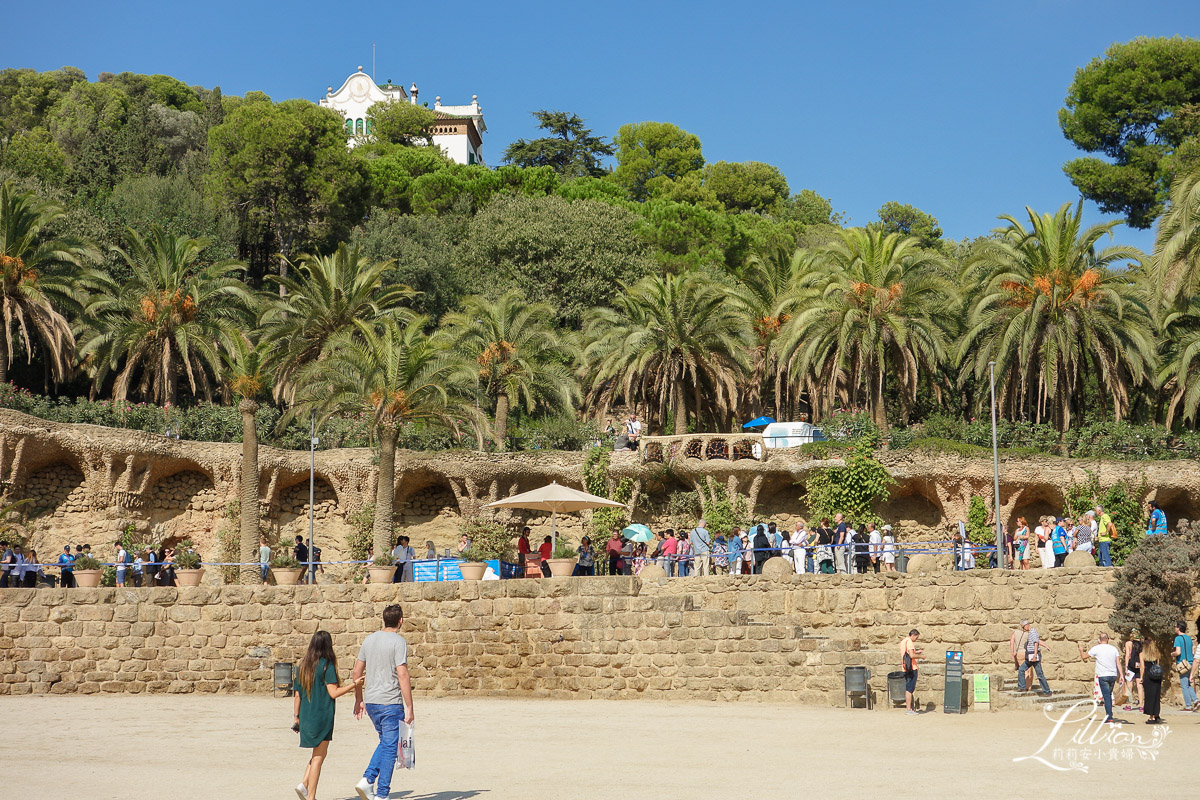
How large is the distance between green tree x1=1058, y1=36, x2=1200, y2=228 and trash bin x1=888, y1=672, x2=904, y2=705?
32153 millimetres

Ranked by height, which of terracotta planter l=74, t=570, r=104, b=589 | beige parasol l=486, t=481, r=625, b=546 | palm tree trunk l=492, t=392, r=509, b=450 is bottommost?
terracotta planter l=74, t=570, r=104, b=589

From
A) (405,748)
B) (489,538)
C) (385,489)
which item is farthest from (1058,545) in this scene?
(405,748)

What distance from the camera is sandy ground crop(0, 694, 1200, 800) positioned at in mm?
11750

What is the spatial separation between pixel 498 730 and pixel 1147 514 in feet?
66.1

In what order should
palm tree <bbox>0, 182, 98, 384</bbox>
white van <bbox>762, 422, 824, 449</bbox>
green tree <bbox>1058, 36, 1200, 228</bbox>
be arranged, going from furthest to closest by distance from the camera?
green tree <bbox>1058, 36, 1200, 228</bbox>
palm tree <bbox>0, 182, 98, 384</bbox>
white van <bbox>762, 422, 824, 449</bbox>

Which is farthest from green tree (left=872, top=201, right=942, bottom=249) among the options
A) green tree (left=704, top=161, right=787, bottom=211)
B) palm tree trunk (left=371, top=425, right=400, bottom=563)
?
palm tree trunk (left=371, top=425, right=400, bottom=563)

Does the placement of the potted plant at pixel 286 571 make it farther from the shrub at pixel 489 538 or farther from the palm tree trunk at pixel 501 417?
the palm tree trunk at pixel 501 417

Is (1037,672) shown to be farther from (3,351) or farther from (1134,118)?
(1134,118)

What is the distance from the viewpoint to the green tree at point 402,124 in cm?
7956

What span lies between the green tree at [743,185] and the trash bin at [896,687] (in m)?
50.6

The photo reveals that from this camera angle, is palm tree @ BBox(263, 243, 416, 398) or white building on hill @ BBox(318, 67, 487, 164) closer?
palm tree @ BBox(263, 243, 416, 398)

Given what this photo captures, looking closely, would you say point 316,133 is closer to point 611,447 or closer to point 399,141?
point 611,447

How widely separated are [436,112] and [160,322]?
61.5m

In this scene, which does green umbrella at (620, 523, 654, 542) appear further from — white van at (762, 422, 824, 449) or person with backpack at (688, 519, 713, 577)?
white van at (762, 422, 824, 449)
